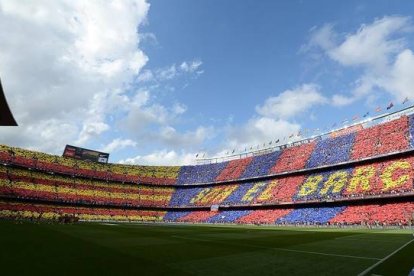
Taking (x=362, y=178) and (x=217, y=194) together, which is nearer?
(x=362, y=178)

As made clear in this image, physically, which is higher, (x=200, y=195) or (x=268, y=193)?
(x=200, y=195)

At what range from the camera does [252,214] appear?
266 ft

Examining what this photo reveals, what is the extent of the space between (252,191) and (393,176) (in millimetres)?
38065

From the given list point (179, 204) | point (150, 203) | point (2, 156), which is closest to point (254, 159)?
point (179, 204)

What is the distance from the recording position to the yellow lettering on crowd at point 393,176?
186 feet

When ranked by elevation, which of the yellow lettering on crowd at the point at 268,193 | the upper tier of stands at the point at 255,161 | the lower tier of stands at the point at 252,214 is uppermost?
the upper tier of stands at the point at 255,161

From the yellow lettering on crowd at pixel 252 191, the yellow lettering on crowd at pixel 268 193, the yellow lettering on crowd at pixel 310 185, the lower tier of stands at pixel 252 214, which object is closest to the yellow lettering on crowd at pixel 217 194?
the lower tier of stands at pixel 252 214

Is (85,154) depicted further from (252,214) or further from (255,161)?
(252,214)

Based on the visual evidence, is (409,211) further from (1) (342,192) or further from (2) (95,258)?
(2) (95,258)

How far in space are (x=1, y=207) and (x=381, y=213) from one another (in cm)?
8128

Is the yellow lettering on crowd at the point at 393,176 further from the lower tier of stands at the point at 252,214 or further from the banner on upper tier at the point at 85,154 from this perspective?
Result: the banner on upper tier at the point at 85,154

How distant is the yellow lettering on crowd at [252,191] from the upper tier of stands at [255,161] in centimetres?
313

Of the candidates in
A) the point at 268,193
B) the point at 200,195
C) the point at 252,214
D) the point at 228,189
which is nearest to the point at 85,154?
the point at 200,195

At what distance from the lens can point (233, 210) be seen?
8906 centimetres
